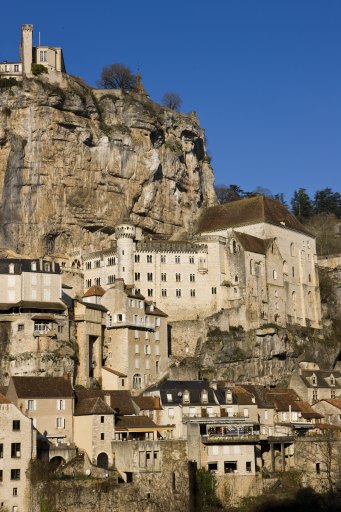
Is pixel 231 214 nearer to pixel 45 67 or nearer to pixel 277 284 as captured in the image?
pixel 277 284

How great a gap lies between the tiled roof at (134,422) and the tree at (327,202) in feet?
315

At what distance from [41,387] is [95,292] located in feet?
84.7

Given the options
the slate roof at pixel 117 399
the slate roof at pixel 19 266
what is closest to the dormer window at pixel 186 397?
the slate roof at pixel 117 399

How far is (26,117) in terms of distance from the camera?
350ft

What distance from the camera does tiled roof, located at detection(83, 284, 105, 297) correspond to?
93.2 m

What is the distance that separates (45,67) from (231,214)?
31.0 m

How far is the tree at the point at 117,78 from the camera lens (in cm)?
12888

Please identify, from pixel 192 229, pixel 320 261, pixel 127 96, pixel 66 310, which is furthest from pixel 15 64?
pixel 320 261

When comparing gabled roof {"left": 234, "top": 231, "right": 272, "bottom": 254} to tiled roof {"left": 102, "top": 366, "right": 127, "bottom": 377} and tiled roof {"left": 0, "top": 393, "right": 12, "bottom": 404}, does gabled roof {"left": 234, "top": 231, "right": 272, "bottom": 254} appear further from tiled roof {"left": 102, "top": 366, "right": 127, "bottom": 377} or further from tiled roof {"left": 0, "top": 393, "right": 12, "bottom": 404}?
tiled roof {"left": 0, "top": 393, "right": 12, "bottom": 404}

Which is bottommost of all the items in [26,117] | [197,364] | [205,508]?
[205,508]

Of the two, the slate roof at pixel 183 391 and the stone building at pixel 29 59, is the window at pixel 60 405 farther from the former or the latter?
the stone building at pixel 29 59

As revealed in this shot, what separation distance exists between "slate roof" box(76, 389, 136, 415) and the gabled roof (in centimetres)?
3333

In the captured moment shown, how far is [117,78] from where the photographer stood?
130m

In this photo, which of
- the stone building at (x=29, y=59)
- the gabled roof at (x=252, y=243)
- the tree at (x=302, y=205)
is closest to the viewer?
the gabled roof at (x=252, y=243)
